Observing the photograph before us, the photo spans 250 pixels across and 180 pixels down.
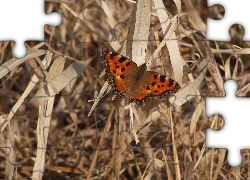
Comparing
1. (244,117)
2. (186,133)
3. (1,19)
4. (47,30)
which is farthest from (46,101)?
(244,117)

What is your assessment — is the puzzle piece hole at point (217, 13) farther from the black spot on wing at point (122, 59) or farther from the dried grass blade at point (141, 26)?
the black spot on wing at point (122, 59)

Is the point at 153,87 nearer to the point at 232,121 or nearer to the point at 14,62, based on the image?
the point at 232,121

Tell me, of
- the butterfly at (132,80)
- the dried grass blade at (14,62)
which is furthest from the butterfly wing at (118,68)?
the dried grass blade at (14,62)

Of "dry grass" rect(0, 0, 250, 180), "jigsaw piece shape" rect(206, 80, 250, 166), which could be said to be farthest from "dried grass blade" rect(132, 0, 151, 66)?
"jigsaw piece shape" rect(206, 80, 250, 166)

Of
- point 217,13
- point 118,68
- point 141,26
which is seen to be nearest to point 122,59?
point 118,68

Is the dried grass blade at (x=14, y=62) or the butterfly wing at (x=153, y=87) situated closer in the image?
the butterfly wing at (x=153, y=87)

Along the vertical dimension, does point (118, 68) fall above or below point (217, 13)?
below
